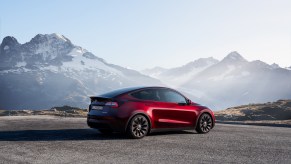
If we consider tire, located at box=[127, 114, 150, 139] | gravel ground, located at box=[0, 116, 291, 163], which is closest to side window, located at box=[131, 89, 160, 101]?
tire, located at box=[127, 114, 150, 139]

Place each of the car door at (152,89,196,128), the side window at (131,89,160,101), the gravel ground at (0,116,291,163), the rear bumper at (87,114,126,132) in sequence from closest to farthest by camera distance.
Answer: the gravel ground at (0,116,291,163), the rear bumper at (87,114,126,132), the side window at (131,89,160,101), the car door at (152,89,196,128)

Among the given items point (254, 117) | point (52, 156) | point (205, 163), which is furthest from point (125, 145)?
point (254, 117)

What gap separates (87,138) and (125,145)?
1778mm

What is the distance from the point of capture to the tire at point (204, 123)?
42.2 feet

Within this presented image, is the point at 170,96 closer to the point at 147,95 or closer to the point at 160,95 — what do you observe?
the point at 160,95

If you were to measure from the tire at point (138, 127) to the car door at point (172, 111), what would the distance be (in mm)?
428

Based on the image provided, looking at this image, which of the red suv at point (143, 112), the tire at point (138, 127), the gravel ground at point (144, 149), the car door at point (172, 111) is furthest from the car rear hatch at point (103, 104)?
the car door at point (172, 111)

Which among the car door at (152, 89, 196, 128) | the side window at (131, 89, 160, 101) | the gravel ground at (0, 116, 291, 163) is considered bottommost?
the gravel ground at (0, 116, 291, 163)

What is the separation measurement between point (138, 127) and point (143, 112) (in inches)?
17.7

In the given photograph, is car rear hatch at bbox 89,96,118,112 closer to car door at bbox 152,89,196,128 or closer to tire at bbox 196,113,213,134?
car door at bbox 152,89,196,128

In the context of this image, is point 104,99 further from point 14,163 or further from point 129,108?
point 14,163

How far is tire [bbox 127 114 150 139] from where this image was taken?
36.2ft

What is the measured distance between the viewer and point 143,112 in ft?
37.0

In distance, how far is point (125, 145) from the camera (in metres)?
9.83
